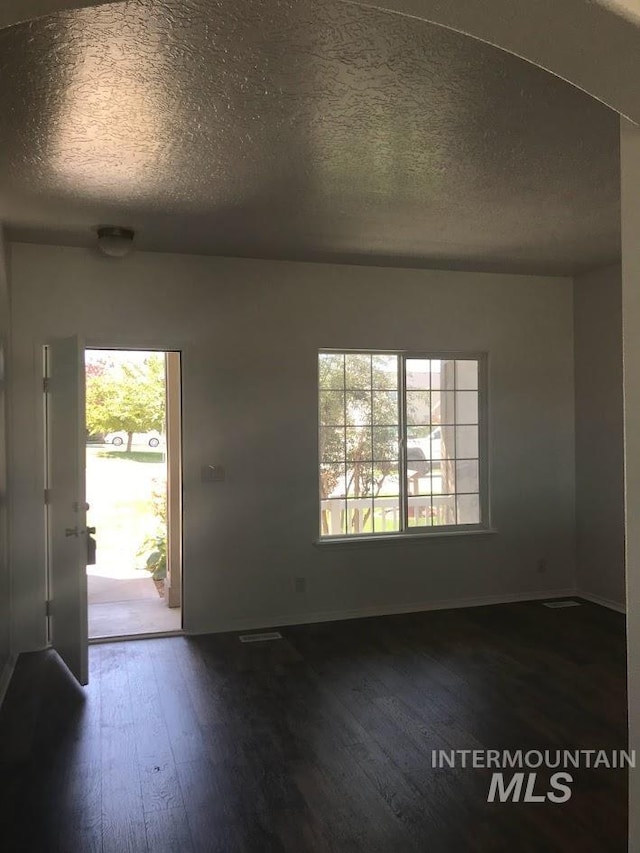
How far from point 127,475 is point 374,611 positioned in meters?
4.59

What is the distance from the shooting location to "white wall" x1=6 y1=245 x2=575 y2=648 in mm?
4535

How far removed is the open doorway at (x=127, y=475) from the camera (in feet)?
21.6

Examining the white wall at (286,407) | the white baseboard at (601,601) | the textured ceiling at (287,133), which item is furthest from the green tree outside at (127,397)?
the white baseboard at (601,601)

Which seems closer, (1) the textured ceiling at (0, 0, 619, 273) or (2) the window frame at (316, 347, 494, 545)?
(1) the textured ceiling at (0, 0, 619, 273)

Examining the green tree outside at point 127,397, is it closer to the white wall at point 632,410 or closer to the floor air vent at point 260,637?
the floor air vent at point 260,637

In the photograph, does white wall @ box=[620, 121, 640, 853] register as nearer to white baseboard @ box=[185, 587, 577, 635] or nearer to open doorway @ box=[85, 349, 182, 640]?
white baseboard @ box=[185, 587, 577, 635]

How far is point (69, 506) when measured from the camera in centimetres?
409

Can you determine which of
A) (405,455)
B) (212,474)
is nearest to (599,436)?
(405,455)

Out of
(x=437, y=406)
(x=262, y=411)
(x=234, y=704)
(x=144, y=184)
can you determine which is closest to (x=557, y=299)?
(x=437, y=406)

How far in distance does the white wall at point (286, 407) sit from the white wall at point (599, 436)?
0.12 m

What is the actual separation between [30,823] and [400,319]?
158 inches

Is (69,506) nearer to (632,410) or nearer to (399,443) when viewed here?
(399,443)

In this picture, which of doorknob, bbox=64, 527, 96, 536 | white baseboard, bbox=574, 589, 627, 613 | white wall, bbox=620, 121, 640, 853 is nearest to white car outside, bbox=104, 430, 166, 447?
doorknob, bbox=64, 527, 96, 536

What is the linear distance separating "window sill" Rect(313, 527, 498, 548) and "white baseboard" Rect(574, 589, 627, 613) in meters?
0.95
